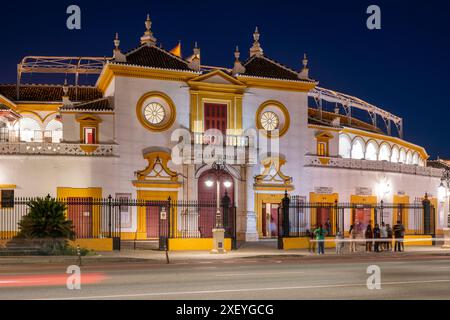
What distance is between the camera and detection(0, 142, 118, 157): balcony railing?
3734 centimetres

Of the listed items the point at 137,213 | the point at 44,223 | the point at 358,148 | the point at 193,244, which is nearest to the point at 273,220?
the point at 137,213

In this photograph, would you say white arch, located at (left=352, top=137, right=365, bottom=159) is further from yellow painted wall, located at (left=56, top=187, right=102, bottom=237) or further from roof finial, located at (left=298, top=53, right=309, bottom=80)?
yellow painted wall, located at (left=56, top=187, right=102, bottom=237)

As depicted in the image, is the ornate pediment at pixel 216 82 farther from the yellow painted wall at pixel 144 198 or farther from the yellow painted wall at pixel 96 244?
the yellow painted wall at pixel 96 244

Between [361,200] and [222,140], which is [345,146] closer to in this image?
[361,200]

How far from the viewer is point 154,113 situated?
4022cm

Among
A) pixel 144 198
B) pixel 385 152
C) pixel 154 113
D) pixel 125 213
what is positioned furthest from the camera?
pixel 385 152

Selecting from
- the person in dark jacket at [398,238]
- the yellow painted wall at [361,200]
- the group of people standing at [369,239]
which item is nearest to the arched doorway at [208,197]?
the group of people standing at [369,239]

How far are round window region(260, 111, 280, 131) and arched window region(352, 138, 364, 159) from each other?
14135 mm

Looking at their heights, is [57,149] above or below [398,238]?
above

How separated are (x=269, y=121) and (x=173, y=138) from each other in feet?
22.3

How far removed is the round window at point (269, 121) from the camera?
1686 inches

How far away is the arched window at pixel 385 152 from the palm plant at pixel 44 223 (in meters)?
36.3

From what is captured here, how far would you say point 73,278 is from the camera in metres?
17.5
